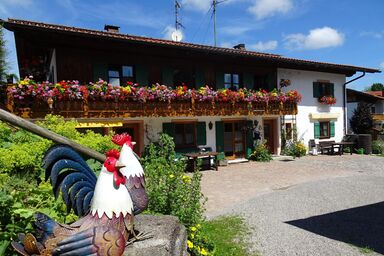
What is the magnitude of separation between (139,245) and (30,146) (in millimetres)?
3142

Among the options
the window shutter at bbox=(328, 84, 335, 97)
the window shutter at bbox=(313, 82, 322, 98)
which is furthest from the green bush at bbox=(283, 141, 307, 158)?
the window shutter at bbox=(328, 84, 335, 97)

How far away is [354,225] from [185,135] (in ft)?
33.6

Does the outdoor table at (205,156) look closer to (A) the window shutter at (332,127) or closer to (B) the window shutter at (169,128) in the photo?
(B) the window shutter at (169,128)

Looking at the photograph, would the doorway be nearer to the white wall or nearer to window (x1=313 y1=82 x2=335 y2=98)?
the white wall

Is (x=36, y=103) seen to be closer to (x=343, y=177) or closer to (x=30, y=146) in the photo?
(x=30, y=146)

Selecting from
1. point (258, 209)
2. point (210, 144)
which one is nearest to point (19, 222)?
point (258, 209)

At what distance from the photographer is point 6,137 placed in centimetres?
550

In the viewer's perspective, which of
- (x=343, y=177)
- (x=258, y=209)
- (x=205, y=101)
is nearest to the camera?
(x=258, y=209)

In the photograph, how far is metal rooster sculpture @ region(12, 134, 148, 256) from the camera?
2.02 meters

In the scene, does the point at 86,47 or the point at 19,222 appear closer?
the point at 19,222

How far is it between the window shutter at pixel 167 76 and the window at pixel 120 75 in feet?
5.26

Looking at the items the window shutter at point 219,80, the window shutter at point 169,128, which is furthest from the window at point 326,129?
the window shutter at point 169,128

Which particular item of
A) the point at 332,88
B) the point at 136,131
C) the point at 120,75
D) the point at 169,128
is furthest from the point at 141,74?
the point at 332,88

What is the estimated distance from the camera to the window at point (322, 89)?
20734 mm
